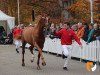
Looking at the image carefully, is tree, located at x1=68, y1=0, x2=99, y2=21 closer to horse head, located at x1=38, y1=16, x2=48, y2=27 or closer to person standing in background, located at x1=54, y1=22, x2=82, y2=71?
person standing in background, located at x1=54, y1=22, x2=82, y2=71

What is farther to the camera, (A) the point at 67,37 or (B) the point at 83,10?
(B) the point at 83,10

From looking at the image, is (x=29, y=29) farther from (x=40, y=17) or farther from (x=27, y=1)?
(x=27, y=1)

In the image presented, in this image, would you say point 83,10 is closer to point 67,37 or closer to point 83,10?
point 83,10

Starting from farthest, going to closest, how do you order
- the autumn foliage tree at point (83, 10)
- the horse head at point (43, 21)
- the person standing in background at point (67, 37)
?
1. the autumn foliage tree at point (83, 10)
2. the person standing in background at point (67, 37)
3. the horse head at point (43, 21)

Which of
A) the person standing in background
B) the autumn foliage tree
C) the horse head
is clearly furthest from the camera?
the autumn foliage tree

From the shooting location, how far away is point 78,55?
817 inches

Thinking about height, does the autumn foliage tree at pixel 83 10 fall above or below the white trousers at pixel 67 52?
above

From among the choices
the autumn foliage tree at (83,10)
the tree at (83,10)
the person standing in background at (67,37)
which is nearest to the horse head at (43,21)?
the person standing in background at (67,37)

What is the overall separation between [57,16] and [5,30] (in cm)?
952

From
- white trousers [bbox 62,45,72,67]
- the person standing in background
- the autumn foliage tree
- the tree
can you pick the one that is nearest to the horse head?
the person standing in background

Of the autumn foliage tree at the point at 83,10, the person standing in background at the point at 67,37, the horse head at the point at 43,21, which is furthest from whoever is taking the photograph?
the autumn foliage tree at the point at 83,10

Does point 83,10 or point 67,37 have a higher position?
point 83,10

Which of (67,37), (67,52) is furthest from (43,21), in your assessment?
(67,52)

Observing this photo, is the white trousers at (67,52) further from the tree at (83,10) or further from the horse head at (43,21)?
the tree at (83,10)
